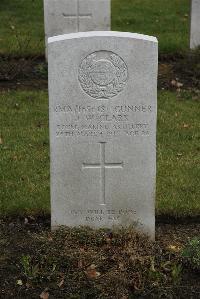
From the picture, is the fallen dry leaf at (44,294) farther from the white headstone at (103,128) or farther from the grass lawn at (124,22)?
the grass lawn at (124,22)

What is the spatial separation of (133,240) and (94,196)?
0.42 meters

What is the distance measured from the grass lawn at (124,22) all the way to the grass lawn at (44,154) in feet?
7.38

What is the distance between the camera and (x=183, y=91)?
357 inches

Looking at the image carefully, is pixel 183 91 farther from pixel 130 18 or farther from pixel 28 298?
pixel 28 298

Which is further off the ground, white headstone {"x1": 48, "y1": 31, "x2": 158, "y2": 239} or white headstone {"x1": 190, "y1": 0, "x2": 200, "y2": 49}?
white headstone {"x1": 190, "y1": 0, "x2": 200, "y2": 49}

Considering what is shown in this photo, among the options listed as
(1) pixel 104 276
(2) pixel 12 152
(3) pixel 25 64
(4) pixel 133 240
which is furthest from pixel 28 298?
(3) pixel 25 64

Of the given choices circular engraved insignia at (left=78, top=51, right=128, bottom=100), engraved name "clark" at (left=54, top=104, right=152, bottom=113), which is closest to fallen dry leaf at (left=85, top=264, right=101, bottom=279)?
engraved name "clark" at (left=54, top=104, right=152, bottom=113)

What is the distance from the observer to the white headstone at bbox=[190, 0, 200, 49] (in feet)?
33.3

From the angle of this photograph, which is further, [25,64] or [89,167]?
[25,64]

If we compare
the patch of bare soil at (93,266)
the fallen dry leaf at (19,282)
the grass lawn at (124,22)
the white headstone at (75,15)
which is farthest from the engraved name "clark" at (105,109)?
the grass lawn at (124,22)

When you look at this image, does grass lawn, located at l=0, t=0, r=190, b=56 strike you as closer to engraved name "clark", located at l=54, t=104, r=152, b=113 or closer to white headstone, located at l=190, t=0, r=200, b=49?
white headstone, located at l=190, t=0, r=200, b=49

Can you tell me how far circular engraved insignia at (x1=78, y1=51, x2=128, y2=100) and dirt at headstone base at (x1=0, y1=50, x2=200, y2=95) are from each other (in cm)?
447

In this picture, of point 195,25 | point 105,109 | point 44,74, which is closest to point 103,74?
point 105,109

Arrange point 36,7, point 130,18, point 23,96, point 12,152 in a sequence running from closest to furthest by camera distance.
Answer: point 12,152
point 23,96
point 130,18
point 36,7
